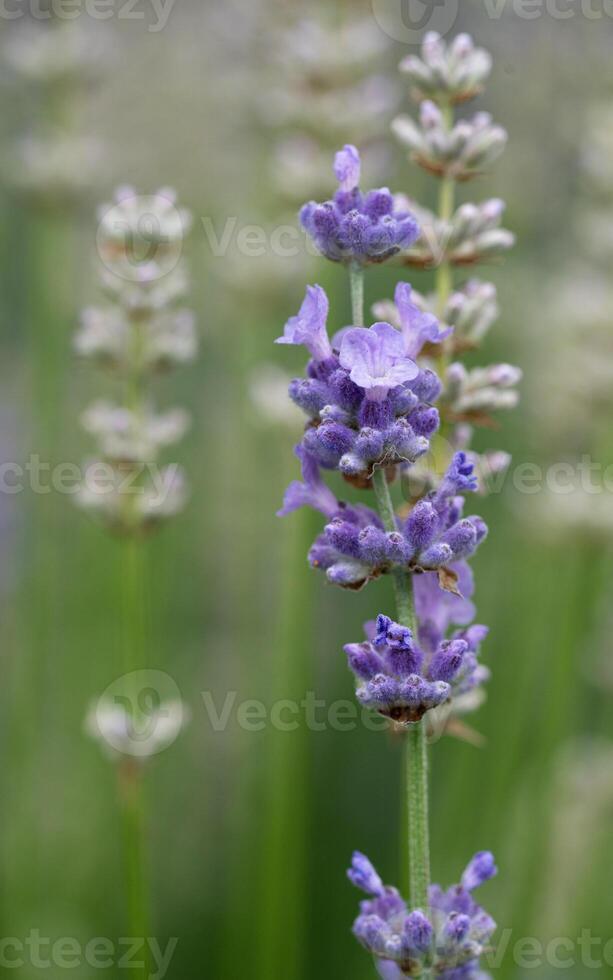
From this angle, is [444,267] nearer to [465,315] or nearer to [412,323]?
[465,315]

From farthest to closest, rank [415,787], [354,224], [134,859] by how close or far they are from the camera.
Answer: [134,859] < [354,224] < [415,787]

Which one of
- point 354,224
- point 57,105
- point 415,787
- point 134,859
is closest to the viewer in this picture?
point 415,787

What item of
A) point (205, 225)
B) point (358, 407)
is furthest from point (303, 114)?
point (358, 407)

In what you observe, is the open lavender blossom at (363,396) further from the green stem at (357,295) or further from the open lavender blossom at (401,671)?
the open lavender blossom at (401,671)

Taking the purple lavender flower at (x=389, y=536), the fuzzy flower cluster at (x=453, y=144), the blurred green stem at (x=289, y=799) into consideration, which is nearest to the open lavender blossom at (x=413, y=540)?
the purple lavender flower at (x=389, y=536)

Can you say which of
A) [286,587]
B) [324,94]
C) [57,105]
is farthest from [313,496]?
[57,105]

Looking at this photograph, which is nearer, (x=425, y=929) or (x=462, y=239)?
(x=425, y=929)

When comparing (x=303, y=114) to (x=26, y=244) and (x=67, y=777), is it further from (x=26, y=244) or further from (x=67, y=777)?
(x=26, y=244)
